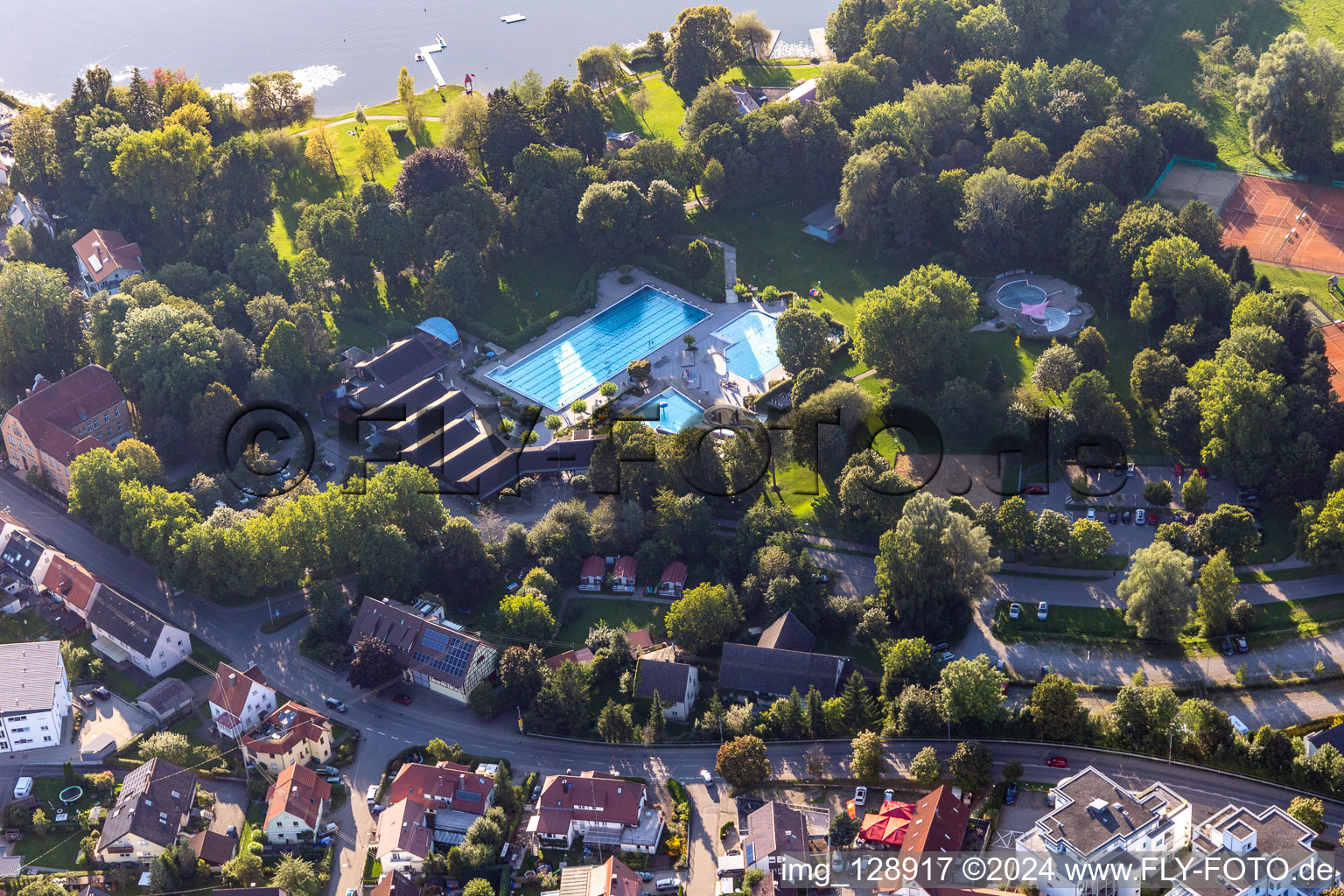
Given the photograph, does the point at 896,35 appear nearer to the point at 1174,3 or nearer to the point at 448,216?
the point at 1174,3

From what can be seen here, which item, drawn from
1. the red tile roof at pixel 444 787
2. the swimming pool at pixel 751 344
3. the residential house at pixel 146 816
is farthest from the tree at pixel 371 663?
the swimming pool at pixel 751 344

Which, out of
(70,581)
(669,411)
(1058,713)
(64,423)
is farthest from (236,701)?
(1058,713)

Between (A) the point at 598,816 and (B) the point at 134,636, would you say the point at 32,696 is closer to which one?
(B) the point at 134,636

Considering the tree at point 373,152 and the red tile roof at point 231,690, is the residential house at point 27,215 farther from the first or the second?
the red tile roof at point 231,690

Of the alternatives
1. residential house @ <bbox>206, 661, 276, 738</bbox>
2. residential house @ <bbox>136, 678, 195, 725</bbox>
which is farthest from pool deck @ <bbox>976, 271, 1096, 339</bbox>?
residential house @ <bbox>136, 678, 195, 725</bbox>

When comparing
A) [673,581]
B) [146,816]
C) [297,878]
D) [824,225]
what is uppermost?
[824,225]

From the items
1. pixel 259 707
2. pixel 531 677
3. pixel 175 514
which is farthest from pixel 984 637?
pixel 175 514
